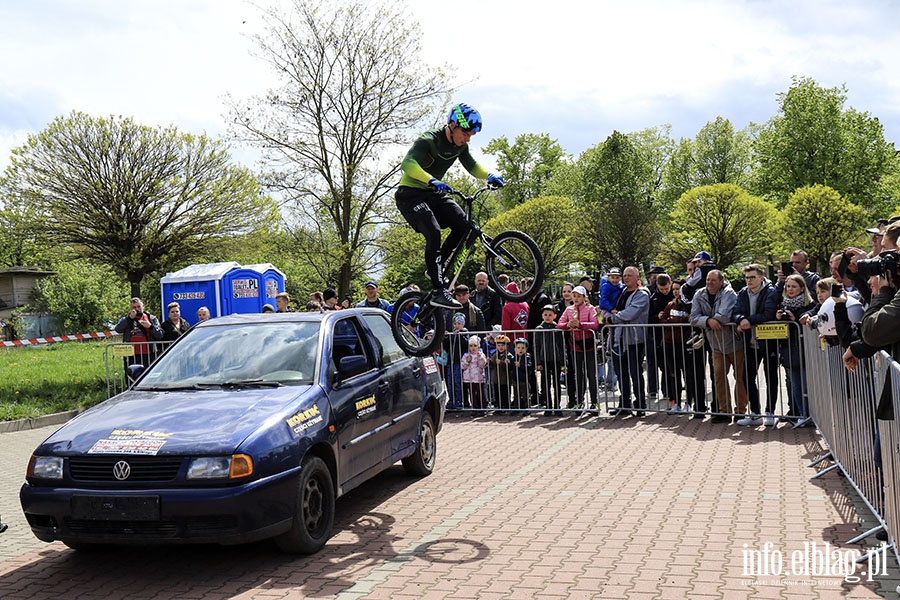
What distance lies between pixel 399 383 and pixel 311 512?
2.15 meters

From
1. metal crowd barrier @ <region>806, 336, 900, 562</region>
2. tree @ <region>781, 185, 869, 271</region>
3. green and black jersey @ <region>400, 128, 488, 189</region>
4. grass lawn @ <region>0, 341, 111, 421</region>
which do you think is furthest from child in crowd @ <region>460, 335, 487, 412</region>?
tree @ <region>781, 185, 869, 271</region>

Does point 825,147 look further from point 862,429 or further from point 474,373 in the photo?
point 862,429

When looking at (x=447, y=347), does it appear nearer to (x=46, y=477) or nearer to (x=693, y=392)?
(x=693, y=392)

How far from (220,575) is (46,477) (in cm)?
139

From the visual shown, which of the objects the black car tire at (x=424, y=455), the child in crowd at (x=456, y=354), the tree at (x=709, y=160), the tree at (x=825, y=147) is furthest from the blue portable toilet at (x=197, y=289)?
the tree at (x=709, y=160)

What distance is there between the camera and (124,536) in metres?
5.29

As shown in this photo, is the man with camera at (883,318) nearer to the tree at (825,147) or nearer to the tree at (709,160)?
the tree at (825,147)

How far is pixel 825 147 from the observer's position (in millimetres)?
48812

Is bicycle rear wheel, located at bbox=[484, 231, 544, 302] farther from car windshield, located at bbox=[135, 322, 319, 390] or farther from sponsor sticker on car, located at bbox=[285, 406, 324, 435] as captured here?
sponsor sticker on car, located at bbox=[285, 406, 324, 435]

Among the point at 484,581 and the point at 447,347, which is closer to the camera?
the point at 484,581

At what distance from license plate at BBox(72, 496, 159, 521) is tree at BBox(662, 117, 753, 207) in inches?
2382

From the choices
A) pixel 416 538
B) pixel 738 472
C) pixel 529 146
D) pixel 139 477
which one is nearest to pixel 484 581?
pixel 416 538

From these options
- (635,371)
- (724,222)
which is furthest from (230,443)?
(724,222)

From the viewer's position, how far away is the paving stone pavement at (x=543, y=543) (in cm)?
516
